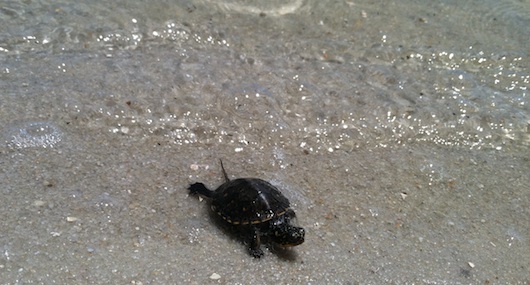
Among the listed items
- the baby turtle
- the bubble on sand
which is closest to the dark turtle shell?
the baby turtle

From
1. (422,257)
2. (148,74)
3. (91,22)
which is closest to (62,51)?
(91,22)

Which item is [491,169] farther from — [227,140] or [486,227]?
[227,140]

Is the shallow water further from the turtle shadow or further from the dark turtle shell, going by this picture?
the dark turtle shell

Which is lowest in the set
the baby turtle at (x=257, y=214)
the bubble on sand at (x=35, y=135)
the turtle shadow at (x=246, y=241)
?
the bubble on sand at (x=35, y=135)

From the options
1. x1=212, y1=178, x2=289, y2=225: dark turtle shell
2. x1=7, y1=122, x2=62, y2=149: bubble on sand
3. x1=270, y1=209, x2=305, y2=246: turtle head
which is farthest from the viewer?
x1=7, y1=122, x2=62, y2=149: bubble on sand

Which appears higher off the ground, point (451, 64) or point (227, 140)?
point (451, 64)

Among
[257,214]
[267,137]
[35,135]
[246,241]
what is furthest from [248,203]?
[35,135]

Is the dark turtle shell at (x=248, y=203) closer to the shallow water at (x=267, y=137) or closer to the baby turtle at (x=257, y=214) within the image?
the baby turtle at (x=257, y=214)

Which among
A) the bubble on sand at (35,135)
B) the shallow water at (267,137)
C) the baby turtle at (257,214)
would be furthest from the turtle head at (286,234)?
the bubble on sand at (35,135)
